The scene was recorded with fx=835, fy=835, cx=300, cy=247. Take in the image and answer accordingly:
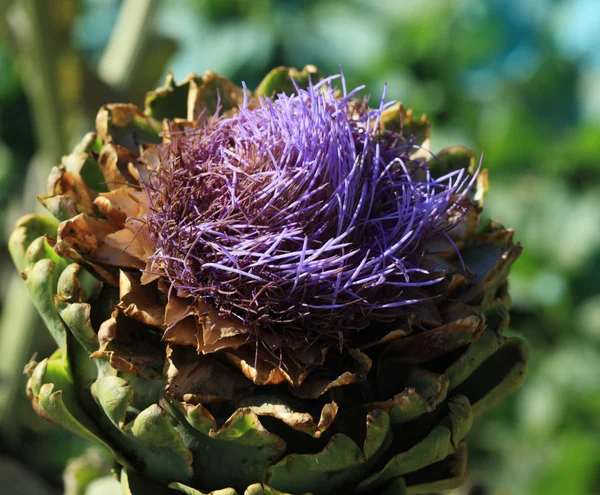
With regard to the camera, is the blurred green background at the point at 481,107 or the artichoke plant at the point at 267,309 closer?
A: the artichoke plant at the point at 267,309

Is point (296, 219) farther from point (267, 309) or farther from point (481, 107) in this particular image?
point (481, 107)

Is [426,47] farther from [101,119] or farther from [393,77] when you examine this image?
[101,119]

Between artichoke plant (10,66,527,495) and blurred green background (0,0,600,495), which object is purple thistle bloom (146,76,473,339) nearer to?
artichoke plant (10,66,527,495)

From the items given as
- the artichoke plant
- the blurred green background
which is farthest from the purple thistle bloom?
the blurred green background

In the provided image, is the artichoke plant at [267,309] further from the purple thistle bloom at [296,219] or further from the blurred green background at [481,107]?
the blurred green background at [481,107]

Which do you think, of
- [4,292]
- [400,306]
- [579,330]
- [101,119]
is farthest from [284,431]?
[579,330]

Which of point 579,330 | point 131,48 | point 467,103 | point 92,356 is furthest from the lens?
point 467,103

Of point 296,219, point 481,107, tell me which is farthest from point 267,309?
point 481,107

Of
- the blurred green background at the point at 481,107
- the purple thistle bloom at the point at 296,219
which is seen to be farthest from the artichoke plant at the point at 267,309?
the blurred green background at the point at 481,107
